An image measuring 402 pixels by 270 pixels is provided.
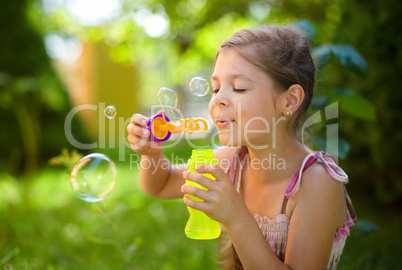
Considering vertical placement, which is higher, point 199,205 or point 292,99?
point 292,99

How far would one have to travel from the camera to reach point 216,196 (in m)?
1.33

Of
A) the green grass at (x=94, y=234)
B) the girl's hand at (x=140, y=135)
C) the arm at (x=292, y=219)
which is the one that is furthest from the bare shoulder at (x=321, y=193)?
the green grass at (x=94, y=234)

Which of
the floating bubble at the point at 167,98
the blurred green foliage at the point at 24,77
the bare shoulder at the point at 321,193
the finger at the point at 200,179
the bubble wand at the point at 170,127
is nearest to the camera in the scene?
the finger at the point at 200,179

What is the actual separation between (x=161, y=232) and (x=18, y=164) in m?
3.49

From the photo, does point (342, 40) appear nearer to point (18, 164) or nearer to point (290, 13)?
point (290, 13)

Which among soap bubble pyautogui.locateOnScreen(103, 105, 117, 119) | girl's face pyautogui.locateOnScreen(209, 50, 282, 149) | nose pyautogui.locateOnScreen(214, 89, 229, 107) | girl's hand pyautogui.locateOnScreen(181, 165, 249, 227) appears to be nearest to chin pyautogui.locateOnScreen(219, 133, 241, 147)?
girl's face pyautogui.locateOnScreen(209, 50, 282, 149)

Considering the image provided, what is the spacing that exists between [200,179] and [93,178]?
0.88 meters

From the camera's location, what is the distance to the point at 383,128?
3256 millimetres

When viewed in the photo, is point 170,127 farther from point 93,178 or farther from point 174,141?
point 174,141

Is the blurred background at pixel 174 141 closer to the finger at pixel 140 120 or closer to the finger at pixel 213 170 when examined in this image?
the finger at pixel 140 120

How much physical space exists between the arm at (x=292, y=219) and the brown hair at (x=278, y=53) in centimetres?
38

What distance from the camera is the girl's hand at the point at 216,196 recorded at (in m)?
1.31

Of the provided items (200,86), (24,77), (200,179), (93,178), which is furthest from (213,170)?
(24,77)

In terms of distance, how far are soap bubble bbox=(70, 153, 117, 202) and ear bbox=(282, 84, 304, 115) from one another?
94 cm
